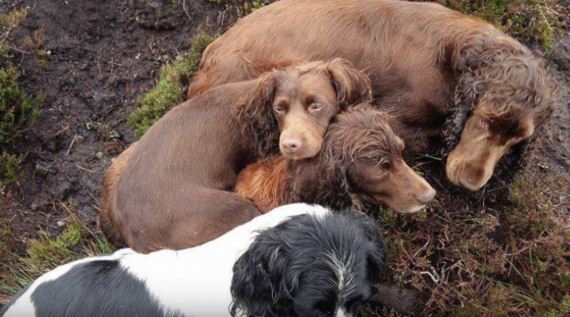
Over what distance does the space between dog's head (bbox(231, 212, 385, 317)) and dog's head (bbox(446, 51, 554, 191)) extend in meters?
1.37

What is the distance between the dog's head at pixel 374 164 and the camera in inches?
177

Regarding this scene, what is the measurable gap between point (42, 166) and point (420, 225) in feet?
10.4

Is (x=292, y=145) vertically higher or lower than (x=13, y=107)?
higher

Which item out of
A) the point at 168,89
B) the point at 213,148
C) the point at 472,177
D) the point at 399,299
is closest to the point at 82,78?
the point at 168,89

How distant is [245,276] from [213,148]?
137 centimetres

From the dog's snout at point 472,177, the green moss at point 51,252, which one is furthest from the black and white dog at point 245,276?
the green moss at point 51,252

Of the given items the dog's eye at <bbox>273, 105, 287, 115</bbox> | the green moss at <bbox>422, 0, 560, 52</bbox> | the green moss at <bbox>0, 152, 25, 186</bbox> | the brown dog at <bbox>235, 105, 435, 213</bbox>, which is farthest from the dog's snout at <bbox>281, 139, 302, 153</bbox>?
the green moss at <bbox>0, 152, 25, 186</bbox>

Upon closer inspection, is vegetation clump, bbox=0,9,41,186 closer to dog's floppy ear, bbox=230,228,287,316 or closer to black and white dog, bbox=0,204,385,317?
black and white dog, bbox=0,204,385,317

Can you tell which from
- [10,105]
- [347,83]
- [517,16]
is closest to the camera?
[347,83]

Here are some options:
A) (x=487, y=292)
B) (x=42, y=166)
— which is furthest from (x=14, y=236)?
(x=487, y=292)

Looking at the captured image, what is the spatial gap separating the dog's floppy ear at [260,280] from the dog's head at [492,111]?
1685 mm

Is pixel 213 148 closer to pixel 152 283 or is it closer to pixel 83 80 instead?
pixel 152 283

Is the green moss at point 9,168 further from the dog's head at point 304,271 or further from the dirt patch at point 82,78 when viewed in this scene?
the dog's head at point 304,271

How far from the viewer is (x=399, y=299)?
5.06 meters
